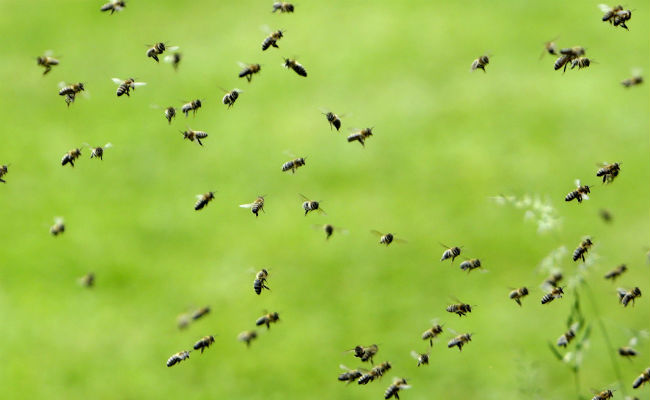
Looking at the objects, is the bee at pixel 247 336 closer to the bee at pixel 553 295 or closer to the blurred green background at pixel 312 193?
the blurred green background at pixel 312 193

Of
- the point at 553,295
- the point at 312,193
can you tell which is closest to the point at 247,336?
the point at 553,295

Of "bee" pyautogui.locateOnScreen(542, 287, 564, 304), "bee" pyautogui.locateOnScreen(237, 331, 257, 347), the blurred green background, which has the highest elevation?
the blurred green background

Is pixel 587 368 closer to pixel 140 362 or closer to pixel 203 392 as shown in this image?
pixel 203 392

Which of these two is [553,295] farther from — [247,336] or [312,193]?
[312,193]

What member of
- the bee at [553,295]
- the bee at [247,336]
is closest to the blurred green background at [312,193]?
the bee at [247,336]

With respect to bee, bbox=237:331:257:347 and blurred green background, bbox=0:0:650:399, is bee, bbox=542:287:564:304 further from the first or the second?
blurred green background, bbox=0:0:650:399

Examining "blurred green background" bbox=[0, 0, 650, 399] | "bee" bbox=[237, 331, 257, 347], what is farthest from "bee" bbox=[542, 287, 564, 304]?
"blurred green background" bbox=[0, 0, 650, 399]

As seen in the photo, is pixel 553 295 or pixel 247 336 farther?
pixel 247 336

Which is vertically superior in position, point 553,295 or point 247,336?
point 247,336

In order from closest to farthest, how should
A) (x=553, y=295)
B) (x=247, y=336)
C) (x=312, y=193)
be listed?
(x=553, y=295), (x=247, y=336), (x=312, y=193)
